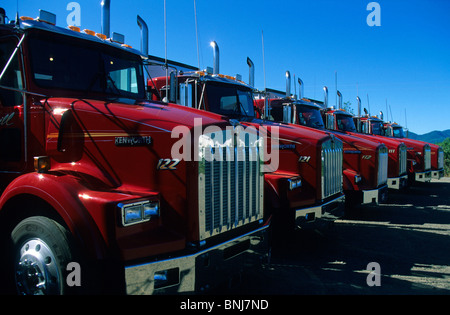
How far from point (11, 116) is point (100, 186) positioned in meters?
1.46

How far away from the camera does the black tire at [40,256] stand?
268 cm

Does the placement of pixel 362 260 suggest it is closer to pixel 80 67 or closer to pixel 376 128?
pixel 80 67

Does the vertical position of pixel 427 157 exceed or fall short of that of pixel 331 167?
it exceeds it

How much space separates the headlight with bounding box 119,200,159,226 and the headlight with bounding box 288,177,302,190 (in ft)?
8.12

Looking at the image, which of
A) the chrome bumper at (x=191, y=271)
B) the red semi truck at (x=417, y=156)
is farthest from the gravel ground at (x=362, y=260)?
the red semi truck at (x=417, y=156)

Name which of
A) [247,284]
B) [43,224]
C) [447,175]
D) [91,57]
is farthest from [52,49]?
[447,175]

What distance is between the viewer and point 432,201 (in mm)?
10750

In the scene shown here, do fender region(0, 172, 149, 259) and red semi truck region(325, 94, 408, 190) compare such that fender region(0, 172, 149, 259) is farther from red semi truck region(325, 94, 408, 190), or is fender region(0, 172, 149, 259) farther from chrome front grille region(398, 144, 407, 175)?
chrome front grille region(398, 144, 407, 175)

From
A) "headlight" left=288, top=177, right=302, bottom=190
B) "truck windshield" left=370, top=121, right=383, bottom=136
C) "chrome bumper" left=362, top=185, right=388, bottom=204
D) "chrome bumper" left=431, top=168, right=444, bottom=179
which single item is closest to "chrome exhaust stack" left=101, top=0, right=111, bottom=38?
"headlight" left=288, top=177, right=302, bottom=190

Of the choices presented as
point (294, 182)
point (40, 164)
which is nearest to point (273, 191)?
point (294, 182)

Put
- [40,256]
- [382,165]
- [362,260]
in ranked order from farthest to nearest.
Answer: [382,165]
[362,260]
[40,256]

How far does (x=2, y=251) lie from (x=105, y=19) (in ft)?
10.2

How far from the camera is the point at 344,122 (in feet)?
34.8
